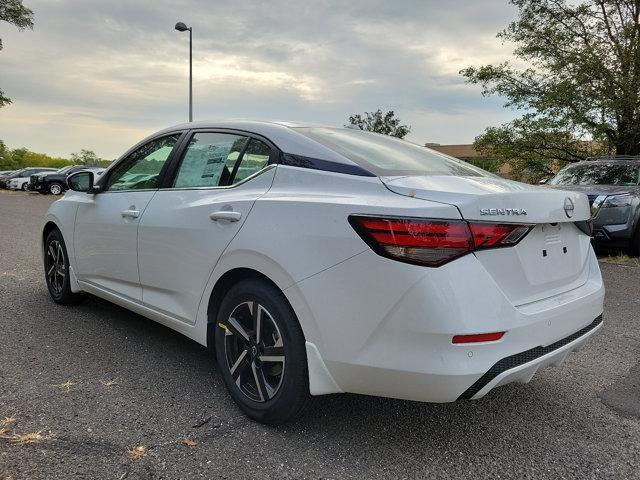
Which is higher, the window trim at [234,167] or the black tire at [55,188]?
the window trim at [234,167]

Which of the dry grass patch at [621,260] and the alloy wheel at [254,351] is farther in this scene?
the dry grass patch at [621,260]

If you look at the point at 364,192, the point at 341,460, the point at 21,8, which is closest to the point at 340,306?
the point at 364,192

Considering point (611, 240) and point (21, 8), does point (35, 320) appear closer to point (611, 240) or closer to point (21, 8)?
point (611, 240)

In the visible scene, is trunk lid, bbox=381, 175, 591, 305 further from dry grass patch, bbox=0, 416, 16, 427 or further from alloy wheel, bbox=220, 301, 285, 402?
dry grass patch, bbox=0, 416, 16, 427

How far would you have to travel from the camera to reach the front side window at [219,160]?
296 centimetres

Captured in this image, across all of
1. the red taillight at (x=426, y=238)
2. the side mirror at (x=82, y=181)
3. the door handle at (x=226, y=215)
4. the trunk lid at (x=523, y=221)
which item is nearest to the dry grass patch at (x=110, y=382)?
the door handle at (x=226, y=215)

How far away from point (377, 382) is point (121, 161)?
275 cm

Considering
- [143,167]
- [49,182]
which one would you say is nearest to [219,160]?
[143,167]

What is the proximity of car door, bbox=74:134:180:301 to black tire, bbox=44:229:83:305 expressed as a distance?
35 cm

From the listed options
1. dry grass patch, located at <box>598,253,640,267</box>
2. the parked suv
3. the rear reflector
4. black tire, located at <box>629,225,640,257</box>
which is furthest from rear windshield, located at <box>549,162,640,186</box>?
the parked suv

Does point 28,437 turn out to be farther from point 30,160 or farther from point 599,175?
point 30,160

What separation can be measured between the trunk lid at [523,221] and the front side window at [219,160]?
88cm

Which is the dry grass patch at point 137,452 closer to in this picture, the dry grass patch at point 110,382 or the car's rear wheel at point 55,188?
the dry grass patch at point 110,382

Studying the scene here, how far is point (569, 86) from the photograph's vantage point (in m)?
13.6
